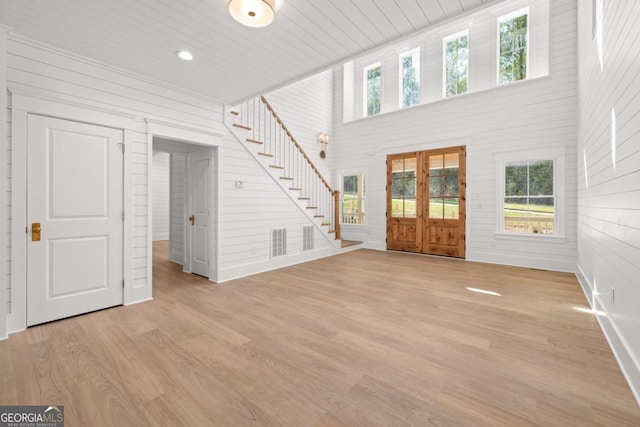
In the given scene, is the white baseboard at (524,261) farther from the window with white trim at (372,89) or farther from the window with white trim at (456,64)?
the window with white trim at (372,89)

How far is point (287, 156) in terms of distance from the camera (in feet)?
20.4

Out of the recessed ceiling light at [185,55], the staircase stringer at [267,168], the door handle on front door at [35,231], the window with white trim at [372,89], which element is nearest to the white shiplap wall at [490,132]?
the window with white trim at [372,89]

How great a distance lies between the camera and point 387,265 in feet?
17.9

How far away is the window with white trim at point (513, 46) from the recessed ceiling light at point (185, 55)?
5.94 meters

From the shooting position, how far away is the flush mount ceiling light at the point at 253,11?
216 cm

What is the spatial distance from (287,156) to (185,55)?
3.25 meters

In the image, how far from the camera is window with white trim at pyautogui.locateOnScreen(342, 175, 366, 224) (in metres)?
7.77

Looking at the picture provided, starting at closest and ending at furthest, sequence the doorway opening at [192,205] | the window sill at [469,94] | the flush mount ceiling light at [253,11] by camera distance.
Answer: the flush mount ceiling light at [253,11] → the doorway opening at [192,205] → the window sill at [469,94]

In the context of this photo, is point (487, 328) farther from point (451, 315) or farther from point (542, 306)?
point (542, 306)

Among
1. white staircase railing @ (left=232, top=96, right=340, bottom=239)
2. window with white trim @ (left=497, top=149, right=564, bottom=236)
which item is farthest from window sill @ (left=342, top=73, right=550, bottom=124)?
white staircase railing @ (left=232, top=96, right=340, bottom=239)

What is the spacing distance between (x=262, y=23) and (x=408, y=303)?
3.31 metres

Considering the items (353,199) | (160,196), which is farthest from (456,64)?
(160,196)

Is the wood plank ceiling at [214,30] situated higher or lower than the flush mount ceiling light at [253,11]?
higher

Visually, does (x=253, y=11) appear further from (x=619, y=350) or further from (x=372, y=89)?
(x=372, y=89)
